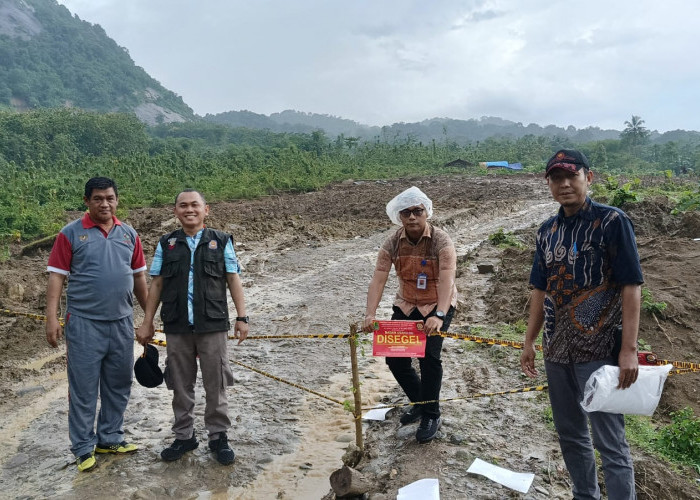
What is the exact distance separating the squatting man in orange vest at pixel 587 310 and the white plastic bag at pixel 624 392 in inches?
1.6

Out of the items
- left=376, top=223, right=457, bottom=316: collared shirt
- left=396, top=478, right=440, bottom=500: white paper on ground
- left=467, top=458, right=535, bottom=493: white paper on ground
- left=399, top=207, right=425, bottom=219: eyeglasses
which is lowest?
left=467, top=458, right=535, bottom=493: white paper on ground

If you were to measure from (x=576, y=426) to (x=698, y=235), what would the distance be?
9.53 metres

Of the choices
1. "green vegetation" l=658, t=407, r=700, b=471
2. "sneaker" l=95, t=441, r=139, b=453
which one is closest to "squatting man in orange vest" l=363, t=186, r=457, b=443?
"green vegetation" l=658, t=407, r=700, b=471

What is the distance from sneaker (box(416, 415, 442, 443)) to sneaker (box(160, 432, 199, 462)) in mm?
1694

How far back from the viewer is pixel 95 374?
3799 mm

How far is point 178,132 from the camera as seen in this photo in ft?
275

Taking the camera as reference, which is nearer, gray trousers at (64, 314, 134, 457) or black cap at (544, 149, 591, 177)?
black cap at (544, 149, 591, 177)

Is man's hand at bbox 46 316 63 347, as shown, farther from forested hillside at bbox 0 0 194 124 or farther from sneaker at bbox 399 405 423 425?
forested hillside at bbox 0 0 194 124

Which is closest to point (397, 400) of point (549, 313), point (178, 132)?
point (549, 313)

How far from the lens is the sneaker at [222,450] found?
12.9 feet

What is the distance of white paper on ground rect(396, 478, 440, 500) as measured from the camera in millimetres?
3229

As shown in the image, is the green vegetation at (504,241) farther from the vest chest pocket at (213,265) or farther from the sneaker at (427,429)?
the vest chest pocket at (213,265)

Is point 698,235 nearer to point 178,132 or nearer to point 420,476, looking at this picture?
point 420,476

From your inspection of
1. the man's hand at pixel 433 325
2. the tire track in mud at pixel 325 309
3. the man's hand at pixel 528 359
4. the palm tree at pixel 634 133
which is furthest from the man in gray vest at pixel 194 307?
the palm tree at pixel 634 133
